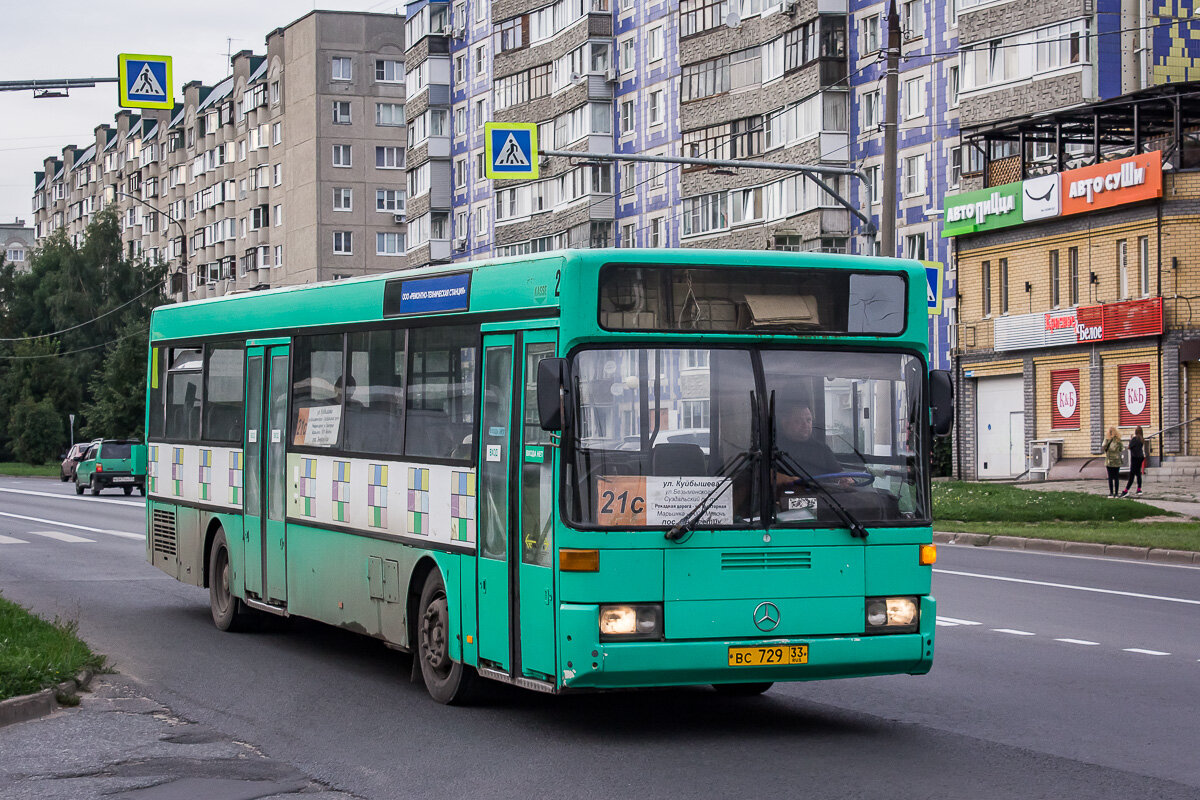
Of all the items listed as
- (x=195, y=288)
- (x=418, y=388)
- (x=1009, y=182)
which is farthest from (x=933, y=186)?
(x=195, y=288)

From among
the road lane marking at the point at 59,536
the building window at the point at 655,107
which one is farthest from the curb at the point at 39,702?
the building window at the point at 655,107

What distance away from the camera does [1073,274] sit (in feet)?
150

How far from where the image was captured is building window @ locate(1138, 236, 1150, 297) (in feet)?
140

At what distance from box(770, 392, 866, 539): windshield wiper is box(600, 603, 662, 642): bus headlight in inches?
39.7

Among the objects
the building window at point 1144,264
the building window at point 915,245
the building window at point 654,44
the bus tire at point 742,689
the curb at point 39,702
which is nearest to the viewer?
the curb at point 39,702

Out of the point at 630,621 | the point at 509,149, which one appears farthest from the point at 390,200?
the point at 630,621

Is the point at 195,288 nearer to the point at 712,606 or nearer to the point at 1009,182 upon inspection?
the point at 1009,182

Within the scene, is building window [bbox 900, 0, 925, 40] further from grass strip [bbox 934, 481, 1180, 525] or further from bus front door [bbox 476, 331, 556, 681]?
bus front door [bbox 476, 331, 556, 681]

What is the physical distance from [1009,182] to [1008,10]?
4.90 meters

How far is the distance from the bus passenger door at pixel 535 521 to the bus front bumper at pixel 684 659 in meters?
0.22

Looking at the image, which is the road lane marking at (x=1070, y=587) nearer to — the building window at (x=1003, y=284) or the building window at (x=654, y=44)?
the building window at (x=1003, y=284)

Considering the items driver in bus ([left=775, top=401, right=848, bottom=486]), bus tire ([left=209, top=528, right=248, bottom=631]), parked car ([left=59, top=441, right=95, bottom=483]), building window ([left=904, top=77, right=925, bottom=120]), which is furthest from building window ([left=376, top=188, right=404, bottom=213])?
driver in bus ([left=775, top=401, right=848, bottom=486])

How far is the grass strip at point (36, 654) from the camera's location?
10.7m

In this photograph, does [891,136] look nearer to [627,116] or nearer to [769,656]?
[769,656]
